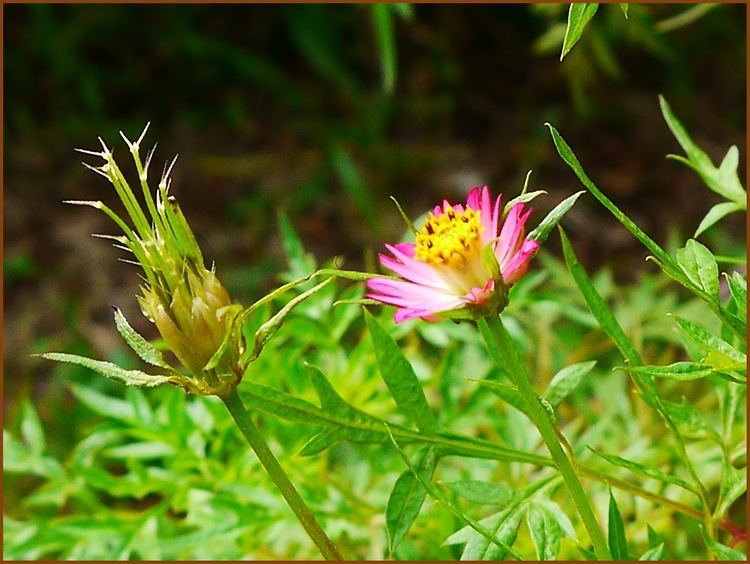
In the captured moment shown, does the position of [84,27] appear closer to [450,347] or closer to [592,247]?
[592,247]

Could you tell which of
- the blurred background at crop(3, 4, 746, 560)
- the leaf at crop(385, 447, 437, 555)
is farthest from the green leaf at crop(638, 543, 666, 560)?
the blurred background at crop(3, 4, 746, 560)

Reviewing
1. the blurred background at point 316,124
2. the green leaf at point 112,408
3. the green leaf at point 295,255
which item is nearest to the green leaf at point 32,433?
the green leaf at point 112,408

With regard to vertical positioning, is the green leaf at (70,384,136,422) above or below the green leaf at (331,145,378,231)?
below

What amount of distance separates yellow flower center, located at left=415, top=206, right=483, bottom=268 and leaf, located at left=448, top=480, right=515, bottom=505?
15cm

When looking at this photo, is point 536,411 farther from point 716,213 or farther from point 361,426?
point 716,213

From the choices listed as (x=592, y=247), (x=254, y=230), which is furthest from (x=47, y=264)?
(x=592, y=247)

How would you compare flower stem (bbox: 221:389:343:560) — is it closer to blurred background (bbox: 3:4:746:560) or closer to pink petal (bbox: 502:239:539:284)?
pink petal (bbox: 502:239:539:284)

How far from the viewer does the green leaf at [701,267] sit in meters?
0.55

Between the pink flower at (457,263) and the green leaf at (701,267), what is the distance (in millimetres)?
96

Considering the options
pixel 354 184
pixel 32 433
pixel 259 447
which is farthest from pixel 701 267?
pixel 354 184

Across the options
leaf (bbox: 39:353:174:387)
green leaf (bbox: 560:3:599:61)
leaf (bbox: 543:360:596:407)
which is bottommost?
leaf (bbox: 543:360:596:407)

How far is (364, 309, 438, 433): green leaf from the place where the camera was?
590 mm

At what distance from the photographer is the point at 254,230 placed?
2.09 m

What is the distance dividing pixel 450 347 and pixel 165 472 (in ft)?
0.85
